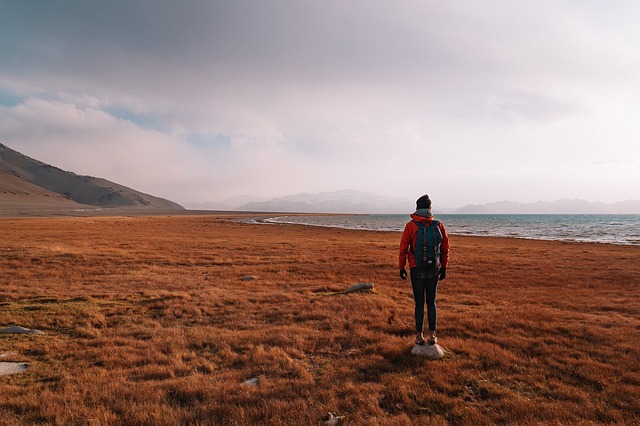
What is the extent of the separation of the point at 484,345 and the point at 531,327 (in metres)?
2.96

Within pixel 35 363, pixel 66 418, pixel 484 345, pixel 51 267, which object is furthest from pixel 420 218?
pixel 51 267

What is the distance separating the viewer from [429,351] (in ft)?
27.5

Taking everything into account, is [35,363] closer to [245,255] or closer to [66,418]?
[66,418]

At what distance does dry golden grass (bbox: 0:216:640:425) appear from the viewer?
236 inches

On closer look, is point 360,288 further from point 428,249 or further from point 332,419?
point 332,419

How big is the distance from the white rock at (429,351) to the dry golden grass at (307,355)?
0.81 feet

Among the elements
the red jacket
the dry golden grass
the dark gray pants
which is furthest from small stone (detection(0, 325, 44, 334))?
the dark gray pants

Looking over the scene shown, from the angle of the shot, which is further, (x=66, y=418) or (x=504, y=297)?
(x=504, y=297)

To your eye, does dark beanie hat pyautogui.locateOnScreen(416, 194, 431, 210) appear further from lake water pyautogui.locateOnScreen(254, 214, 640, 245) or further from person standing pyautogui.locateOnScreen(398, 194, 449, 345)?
lake water pyautogui.locateOnScreen(254, 214, 640, 245)

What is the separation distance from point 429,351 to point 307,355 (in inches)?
117

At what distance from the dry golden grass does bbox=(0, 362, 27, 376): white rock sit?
0.87ft

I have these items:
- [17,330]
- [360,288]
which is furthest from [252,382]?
[360,288]

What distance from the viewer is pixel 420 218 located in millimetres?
8070

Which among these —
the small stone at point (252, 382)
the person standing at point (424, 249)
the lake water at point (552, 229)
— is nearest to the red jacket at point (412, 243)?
the person standing at point (424, 249)
